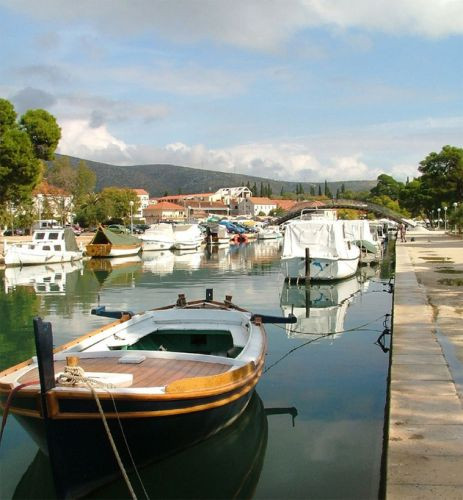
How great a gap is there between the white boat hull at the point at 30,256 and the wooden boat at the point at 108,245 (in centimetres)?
592

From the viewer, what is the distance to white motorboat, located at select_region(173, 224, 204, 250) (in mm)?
55375

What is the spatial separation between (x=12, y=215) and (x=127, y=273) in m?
27.6

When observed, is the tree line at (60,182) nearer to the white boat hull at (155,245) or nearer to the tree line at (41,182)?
the tree line at (41,182)

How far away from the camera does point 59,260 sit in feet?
127

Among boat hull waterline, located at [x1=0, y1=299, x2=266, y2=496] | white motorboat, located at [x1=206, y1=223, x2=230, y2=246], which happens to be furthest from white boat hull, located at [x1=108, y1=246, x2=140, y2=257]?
boat hull waterline, located at [x1=0, y1=299, x2=266, y2=496]

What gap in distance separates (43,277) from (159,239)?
78.3 ft

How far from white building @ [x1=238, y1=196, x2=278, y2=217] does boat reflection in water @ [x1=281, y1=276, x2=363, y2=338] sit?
151568mm

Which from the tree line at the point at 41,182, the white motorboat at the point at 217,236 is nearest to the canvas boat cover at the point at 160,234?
the tree line at the point at 41,182

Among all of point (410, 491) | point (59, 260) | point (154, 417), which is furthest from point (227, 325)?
point (59, 260)

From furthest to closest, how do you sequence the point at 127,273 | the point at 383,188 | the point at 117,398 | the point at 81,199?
1. the point at 383,188
2. the point at 81,199
3. the point at 127,273
4. the point at 117,398

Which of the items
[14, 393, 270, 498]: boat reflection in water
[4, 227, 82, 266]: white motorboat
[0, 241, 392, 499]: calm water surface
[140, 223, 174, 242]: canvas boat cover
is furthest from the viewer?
[140, 223, 174, 242]: canvas boat cover

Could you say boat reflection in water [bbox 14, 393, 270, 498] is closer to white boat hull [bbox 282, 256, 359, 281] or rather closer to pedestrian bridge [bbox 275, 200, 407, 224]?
white boat hull [bbox 282, 256, 359, 281]

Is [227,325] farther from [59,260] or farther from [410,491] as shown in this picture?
[59,260]

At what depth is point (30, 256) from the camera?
122ft
